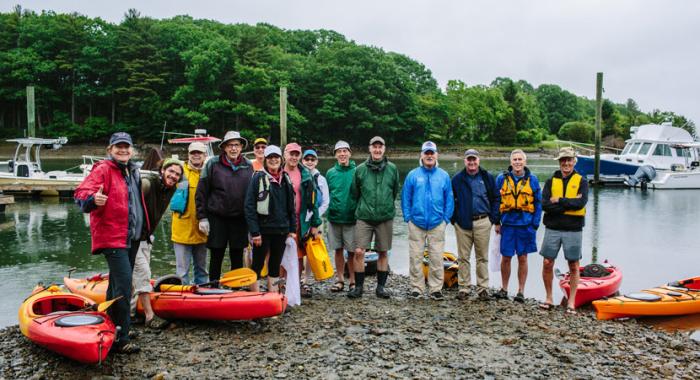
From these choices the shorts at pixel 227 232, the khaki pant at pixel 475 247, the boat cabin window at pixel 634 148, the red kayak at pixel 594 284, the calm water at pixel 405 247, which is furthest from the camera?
the boat cabin window at pixel 634 148

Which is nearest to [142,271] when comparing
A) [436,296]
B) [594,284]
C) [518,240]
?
[436,296]

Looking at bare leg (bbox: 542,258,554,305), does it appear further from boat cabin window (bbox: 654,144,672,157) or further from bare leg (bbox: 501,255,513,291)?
boat cabin window (bbox: 654,144,672,157)

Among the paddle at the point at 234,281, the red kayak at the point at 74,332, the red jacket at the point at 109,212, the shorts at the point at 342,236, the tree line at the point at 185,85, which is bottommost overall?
the red kayak at the point at 74,332

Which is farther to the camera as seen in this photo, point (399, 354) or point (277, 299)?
point (277, 299)

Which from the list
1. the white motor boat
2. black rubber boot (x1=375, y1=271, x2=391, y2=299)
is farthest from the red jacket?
the white motor boat

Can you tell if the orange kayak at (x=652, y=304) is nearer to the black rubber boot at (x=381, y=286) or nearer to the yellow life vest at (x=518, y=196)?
the yellow life vest at (x=518, y=196)

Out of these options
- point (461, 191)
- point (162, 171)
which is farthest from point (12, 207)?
point (461, 191)

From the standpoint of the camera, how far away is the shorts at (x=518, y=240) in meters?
7.32

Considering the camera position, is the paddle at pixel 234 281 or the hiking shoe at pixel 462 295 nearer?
the paddle at pixel 234 281

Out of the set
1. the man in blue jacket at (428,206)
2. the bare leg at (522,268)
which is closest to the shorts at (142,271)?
the man in blue jacket at (428,206)

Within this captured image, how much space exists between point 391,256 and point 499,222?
5.37 metres

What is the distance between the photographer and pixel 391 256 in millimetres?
12672

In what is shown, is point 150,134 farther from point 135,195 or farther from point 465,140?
point 135,195

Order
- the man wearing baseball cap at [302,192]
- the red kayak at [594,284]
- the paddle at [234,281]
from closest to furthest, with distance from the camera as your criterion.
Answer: the paddle at [234,281] < the man wearing baseball cap at [302,192] < the red kayak at [594,284]
